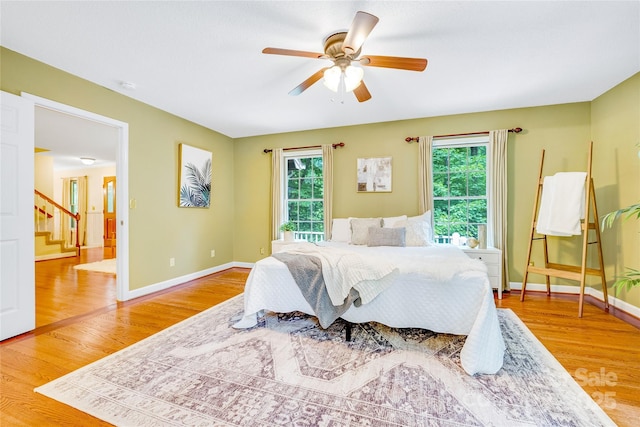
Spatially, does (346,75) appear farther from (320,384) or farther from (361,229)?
(320,384)

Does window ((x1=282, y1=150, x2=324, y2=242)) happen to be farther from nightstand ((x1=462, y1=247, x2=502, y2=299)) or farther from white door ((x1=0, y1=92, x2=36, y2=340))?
white door ((x1=0, y1=92, x2=36, y2=340))

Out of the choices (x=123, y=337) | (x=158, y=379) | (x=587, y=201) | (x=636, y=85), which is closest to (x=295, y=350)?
(x=158, y=379)

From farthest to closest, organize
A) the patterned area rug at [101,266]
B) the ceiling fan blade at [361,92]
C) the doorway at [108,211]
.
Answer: the doorway at [108,211], the patterned area rug at [101,266], the ceiling fan blade at [361,92]

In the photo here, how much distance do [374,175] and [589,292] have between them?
10.5ft

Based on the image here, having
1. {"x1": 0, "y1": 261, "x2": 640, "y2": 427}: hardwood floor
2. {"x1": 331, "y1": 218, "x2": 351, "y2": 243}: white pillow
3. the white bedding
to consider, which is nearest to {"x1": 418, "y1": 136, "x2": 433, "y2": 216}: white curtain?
{"x1": 331, "y1": 218, "x2": 351, "y2": 243}: white pillow

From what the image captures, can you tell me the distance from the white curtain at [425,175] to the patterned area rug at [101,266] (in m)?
5.46

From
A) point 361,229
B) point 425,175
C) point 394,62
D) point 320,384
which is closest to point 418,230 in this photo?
point 361,229

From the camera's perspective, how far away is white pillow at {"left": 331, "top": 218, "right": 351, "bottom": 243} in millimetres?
4109

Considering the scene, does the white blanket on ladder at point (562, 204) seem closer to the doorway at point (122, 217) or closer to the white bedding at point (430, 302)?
the white bedding at point (430, 302)

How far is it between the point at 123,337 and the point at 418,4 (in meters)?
3.53

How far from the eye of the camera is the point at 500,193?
372 cm

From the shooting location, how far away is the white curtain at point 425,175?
4.00 meters

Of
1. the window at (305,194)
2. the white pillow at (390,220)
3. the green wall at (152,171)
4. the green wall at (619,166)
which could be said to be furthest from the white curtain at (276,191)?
the green wall at (619,166)

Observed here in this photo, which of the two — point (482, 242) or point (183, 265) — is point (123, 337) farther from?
point (482, 242)
